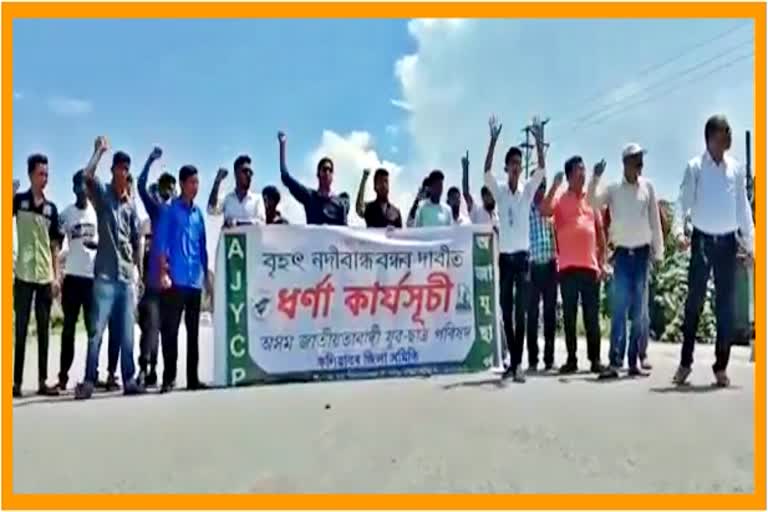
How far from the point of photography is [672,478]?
14.3 ft

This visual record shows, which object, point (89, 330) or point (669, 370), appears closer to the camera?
point (89, 330)

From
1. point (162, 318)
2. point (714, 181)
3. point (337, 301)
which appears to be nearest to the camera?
point (714, 181)

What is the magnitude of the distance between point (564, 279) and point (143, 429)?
152 inches

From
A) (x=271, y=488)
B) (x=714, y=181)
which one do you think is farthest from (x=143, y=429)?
(x=714, y=181)

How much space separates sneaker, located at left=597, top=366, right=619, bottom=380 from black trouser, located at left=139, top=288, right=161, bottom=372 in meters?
3.59

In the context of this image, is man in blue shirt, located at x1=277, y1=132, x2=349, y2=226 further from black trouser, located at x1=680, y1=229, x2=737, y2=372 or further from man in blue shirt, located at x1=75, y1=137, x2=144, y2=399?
black trouser, located at x1=680, y1=229, x2=737, y2=372

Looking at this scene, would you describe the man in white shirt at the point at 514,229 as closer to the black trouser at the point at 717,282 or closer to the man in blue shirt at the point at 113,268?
the black trouser at the point at 717,282

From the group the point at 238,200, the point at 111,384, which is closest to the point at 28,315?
the point at 111,384

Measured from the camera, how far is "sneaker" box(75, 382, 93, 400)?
21.5 feet

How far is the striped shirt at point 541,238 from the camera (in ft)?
Answer: 25.5

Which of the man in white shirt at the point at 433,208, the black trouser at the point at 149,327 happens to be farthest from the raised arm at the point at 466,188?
the black trouser at the point at 149,327

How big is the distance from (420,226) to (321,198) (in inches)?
39.9

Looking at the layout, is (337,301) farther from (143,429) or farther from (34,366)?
(34,366)

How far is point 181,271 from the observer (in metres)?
6.86
